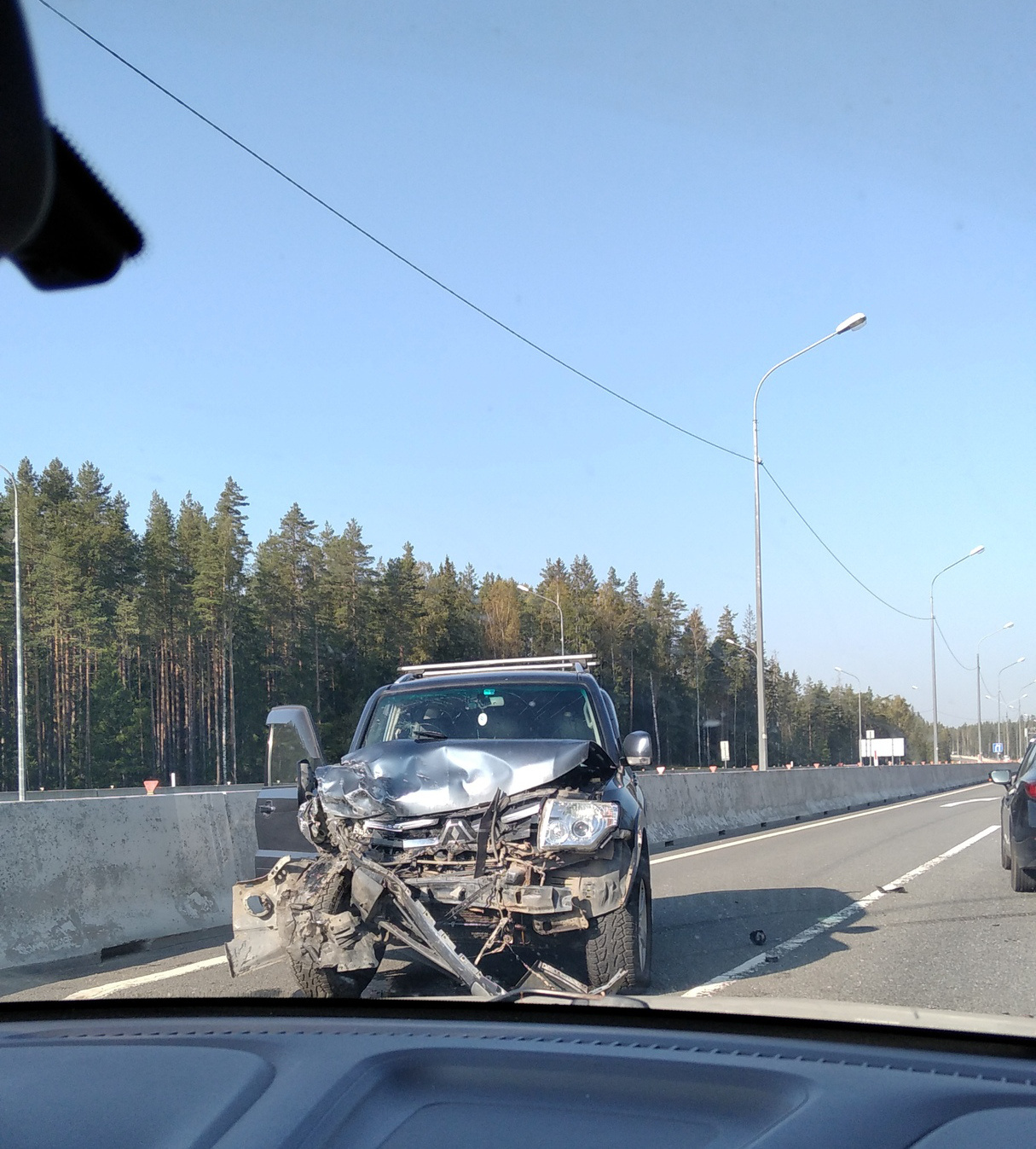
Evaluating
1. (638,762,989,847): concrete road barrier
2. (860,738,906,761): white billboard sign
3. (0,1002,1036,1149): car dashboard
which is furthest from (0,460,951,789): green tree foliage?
(0,1002,1036,1149): car dashboard

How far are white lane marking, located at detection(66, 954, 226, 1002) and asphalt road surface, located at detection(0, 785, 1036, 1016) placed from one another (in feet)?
0.06

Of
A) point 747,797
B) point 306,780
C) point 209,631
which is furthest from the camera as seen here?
point 209,631

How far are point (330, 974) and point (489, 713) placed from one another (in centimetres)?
208

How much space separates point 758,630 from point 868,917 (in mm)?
17163

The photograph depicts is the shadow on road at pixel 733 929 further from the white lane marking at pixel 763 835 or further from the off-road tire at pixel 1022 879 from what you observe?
the white lane marking at pixel 763 835

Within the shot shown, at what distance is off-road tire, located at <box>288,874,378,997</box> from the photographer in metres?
5.46

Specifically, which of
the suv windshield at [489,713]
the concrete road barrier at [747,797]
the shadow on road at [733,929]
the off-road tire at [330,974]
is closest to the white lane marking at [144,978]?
the off-road tire at [330,974]

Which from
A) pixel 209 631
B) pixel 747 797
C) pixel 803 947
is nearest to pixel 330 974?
pixel 803 947

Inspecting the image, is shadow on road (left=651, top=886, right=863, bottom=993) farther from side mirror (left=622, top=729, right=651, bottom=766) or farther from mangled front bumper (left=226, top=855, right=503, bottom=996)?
mangled front bumper (left=226, top=855, right=503, bottom=996)

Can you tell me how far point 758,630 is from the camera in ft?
85.7

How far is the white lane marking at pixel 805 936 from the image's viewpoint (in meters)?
6.48

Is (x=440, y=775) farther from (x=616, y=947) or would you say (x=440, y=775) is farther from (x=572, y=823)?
(x=616, y=947)

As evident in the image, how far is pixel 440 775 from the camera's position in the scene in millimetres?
5684

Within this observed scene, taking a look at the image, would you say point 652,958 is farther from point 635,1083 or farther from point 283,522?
point 283,522
